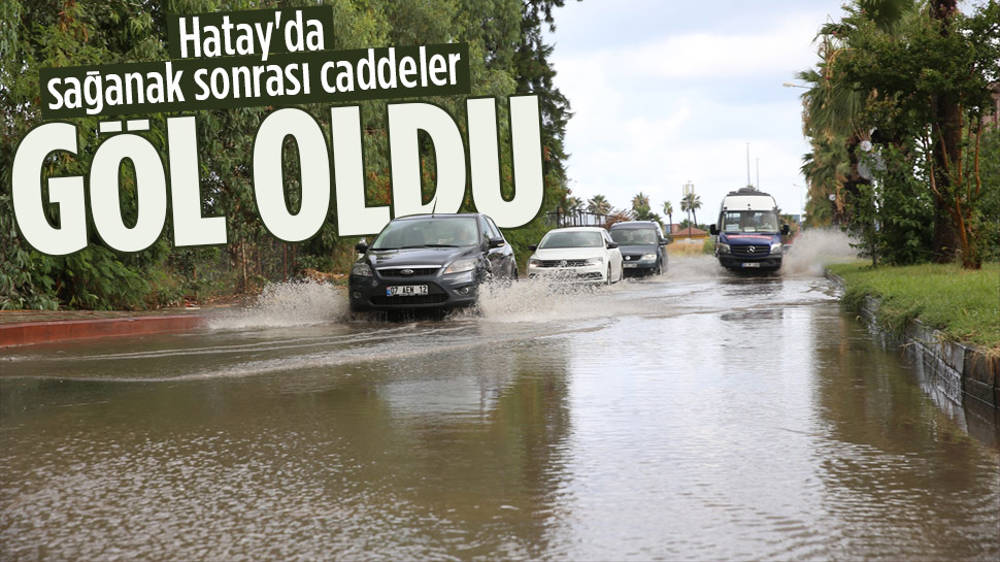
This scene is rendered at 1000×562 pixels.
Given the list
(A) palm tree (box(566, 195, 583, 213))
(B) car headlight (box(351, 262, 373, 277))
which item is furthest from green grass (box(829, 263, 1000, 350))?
(A) palm tree (box(566, 195, 583, 213))

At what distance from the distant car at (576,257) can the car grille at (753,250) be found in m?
7.49

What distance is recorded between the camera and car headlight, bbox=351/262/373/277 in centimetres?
1706

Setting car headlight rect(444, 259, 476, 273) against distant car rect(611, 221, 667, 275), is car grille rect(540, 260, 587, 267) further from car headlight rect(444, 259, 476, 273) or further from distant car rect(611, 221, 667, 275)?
car headlight rect(444, 259, 476, 273)

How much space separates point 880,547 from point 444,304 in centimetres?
1231

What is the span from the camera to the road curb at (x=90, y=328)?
49.1ft

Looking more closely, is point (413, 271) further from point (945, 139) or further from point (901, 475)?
point (901, 475)

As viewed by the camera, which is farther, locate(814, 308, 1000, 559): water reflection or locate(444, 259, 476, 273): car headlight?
locate(444, 259, 476, 273): car headlight

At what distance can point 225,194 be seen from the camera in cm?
2517

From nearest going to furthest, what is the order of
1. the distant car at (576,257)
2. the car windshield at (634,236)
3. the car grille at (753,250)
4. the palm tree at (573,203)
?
1. the distant car at (576,257)
2. the car grille at (753,250)
3. the car windshield at (634,236)
4. the palm tree at (573,203)

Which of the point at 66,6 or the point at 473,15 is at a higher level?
the point at 473,15

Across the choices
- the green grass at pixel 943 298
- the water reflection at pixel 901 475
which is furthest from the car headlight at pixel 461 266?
the water reflection at pixel 901 475

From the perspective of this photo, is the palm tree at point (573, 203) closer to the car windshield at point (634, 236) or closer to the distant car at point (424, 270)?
the car windshield at point (634, 236)

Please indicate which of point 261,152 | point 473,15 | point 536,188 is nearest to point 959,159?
point 536,188

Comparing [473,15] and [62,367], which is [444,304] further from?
[473,15]
